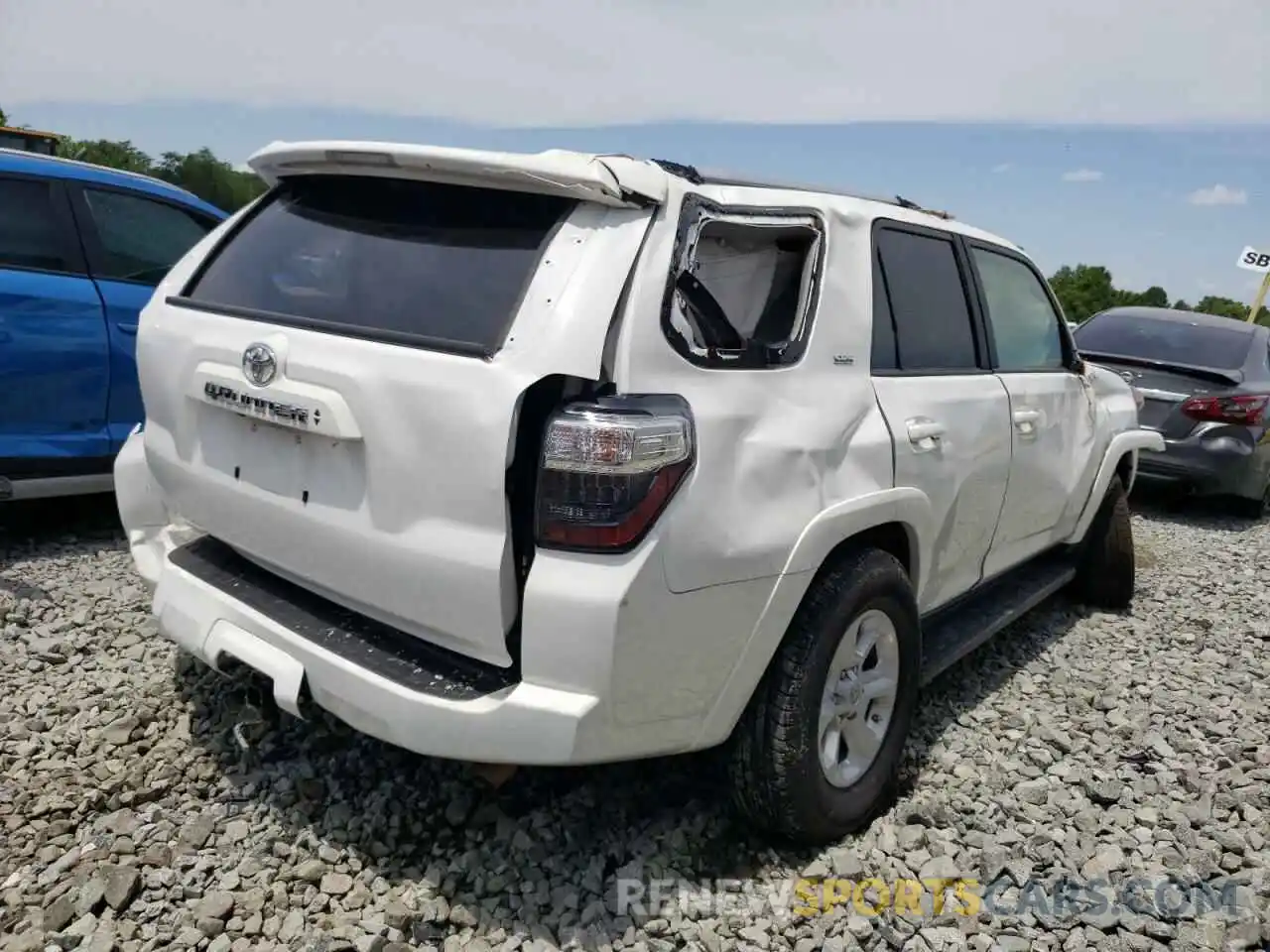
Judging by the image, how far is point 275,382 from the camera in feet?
7.79

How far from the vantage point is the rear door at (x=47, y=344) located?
14.3 feet

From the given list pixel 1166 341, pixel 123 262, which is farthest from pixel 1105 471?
pixel 123 262

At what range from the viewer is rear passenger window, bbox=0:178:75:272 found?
14.6ft

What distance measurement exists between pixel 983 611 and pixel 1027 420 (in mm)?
732

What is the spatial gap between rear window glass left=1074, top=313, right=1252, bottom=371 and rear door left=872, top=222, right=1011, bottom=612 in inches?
196

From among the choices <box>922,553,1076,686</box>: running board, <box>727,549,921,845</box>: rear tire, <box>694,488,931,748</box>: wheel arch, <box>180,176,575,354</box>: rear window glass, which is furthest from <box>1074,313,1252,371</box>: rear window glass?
<box>180,176,575,354</box>: rear window glass

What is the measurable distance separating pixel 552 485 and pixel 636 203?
26.5 inches

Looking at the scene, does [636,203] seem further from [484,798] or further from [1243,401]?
[1243,401]

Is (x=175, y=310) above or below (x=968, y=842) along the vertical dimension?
above

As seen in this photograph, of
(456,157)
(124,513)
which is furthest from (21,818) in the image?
(456,157)

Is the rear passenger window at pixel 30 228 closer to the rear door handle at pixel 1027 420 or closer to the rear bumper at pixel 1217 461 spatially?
the rear door handle at pixel 1027 420

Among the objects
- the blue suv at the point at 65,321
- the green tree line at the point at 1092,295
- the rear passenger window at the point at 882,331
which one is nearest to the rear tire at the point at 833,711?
the rear passenger window at the point at 882,331

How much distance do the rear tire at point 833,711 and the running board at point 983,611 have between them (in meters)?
0.25

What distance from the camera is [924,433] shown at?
295cm
